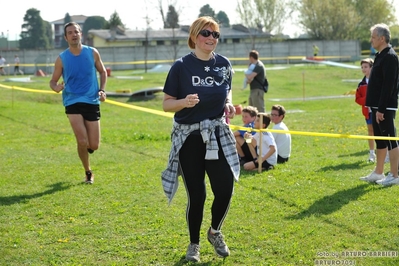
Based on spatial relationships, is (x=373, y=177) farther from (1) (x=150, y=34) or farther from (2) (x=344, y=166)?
(1) (x=150, y=34)

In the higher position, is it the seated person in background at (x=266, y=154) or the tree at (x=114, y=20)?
the tree at (x=114, y=20)

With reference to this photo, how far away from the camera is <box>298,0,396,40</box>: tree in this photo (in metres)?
78.2

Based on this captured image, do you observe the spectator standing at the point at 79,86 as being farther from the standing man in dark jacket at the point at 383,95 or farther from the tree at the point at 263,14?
the tree at the point at 263,14

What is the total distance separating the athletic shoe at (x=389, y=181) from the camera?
8180 mm

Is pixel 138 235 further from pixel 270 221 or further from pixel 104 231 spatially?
pixel 270 221

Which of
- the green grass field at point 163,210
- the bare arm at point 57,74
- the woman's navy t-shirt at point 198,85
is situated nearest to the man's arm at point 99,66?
the bare arm at point 57,74

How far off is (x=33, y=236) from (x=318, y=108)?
621 inches

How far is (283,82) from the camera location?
33.4 metres

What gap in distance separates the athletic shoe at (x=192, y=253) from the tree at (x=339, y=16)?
75.4 meters

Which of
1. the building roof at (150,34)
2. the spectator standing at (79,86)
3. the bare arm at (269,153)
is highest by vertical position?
the building roof at (150,34)

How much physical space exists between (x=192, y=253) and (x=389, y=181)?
3598 mm

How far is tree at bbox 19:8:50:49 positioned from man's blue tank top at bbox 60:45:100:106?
99601 mm

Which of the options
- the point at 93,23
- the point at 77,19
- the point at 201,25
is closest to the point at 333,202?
the point at 201,25

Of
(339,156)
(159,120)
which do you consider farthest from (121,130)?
(339,156)
